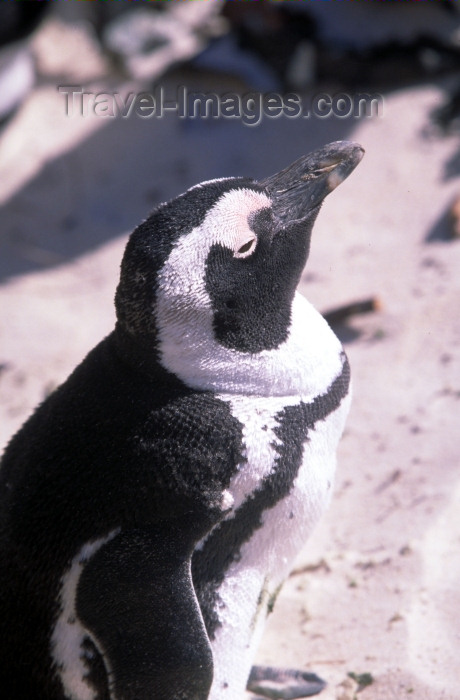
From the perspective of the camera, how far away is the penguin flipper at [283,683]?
185 cm

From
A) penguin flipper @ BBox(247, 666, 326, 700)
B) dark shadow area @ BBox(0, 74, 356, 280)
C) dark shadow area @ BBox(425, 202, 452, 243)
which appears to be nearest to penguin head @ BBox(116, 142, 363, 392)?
penguin flipper @ BBox(247, 666, 326, 700)

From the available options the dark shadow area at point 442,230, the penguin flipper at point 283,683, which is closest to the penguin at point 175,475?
the penguin flipper at point 283,683

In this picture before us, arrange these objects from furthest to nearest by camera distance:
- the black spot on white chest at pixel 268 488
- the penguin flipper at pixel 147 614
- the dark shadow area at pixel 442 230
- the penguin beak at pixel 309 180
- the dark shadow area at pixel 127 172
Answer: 1. the dark shadow area at pixel 127 172
2. the dark shadow area at pixel 442 230
3. the penguin beak at pixel 309 180
4. the black spot on white chest at pixel 268 488
5. the penguin flipper at pixel 147 614

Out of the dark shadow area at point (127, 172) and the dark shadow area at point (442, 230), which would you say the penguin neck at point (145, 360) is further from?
the dark shadow area at point (127, 172)

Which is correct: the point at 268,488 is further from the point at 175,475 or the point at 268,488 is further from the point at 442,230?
the point at 442,230

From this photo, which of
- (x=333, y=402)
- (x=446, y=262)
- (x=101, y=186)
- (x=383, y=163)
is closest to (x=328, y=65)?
(x=383, y=163)

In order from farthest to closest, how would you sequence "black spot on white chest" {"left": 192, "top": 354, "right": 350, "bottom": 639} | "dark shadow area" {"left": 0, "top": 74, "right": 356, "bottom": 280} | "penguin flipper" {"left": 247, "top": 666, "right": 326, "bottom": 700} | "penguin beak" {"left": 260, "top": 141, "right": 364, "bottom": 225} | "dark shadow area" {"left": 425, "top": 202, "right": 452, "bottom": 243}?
"dark shadow area" {"left": 0, "top": 74, "right": 356, "bottom": 280} < "dark shadow area" {"left": 425, "top": 202, "right": 452, "bottom": 243} < "penguin flipper" {"left": 247, "top": 666, "right": 326, "bottom": 700} < "penguin beak" {"left": 260, "top": 141, "right": 364, "bottom": 225} < "black spot on white chest" {"left": 192, "top": 354, "right": 350, "bottom": 639}

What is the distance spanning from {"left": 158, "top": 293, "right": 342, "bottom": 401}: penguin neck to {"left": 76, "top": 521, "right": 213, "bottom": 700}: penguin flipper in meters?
0.26

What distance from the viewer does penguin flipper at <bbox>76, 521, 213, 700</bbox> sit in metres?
1.47

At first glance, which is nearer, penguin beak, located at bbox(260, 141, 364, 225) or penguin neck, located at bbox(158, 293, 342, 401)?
penguin neck, located at bbox(158, 293, 342, 401)

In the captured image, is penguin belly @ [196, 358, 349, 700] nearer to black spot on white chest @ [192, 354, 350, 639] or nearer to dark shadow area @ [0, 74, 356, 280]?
black spot on white chest @ [192, 354, 350, 639]

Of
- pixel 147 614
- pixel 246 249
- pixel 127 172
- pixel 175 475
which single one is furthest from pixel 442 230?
pixel 147 614

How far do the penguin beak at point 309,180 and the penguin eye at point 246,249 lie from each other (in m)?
0.11

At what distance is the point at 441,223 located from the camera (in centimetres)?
343
